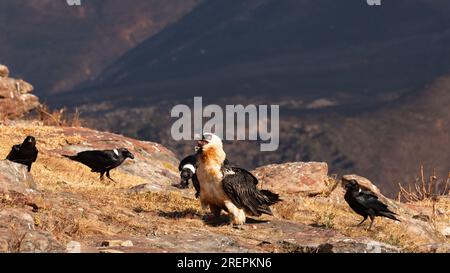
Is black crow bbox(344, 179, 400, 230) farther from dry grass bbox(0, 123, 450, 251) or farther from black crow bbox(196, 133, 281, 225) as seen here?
black crow bbox(196, 133, 281, 225)

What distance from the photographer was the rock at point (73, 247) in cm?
1381

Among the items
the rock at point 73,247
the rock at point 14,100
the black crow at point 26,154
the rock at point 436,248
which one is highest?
the rock at point 14,100

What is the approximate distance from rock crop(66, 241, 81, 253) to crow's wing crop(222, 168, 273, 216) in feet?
10.0

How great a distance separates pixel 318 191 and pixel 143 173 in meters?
5.34

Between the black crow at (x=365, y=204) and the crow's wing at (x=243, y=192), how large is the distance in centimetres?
205

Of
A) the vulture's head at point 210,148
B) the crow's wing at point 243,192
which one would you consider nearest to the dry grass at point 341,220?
the crow's wing at point 243,192

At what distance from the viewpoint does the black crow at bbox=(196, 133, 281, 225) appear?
Result: 54.3ft

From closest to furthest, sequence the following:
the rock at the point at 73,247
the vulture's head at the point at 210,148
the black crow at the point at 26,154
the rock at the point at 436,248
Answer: the rock at the point at 73,247 → the rock at the point at 436,248 → the vulture's head at the point at 210,148 → the black crow at the point at 26,154

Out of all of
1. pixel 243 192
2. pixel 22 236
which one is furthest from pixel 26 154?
pixel 22 236

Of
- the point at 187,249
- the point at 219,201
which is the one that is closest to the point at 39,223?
the point at 187,249

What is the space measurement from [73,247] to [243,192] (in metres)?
3.64

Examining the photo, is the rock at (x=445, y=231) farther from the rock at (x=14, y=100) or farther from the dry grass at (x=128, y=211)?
the rock at (x=14, y=100)

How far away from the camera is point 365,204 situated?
18.7 meters

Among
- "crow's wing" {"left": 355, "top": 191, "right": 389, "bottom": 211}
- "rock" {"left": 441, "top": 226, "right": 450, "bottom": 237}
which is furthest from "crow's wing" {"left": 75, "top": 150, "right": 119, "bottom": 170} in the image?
"rock" {"left": 441, "top": 226, "right": 450, "bottom": 237}
